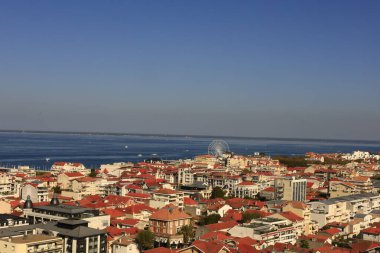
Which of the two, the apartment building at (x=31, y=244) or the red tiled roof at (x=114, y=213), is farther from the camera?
the red tiled roof at (x=114, y=213)

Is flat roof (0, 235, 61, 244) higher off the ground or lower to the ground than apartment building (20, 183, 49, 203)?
higher

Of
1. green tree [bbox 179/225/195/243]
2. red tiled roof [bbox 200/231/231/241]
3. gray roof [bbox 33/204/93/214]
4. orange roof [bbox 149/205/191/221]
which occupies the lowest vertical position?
green tree [bbox 179/225/195/243]

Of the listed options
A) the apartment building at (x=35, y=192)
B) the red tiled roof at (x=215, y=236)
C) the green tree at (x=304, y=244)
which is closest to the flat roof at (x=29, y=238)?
the red tiled roof at (x=215, y=236)

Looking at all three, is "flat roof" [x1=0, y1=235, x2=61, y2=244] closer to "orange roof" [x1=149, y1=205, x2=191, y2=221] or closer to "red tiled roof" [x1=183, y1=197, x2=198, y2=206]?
"orange roof" [x1=149, y1=205, x2=191, y2=221]

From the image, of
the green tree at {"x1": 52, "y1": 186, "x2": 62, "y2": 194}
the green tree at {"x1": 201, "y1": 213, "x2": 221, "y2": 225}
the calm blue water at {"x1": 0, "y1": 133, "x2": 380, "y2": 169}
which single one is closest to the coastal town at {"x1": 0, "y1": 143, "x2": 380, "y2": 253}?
the green tree at {"x1": 201, "y1": 213, "x2": 221, "y2": 225}

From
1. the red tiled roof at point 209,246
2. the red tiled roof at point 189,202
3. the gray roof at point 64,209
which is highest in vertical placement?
the gray roof at point 64,209

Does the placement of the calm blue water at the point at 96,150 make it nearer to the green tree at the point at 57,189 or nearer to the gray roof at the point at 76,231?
the green tree at the point at 57,189

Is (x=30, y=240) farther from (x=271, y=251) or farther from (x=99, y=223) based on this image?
(x=271, y=251)
